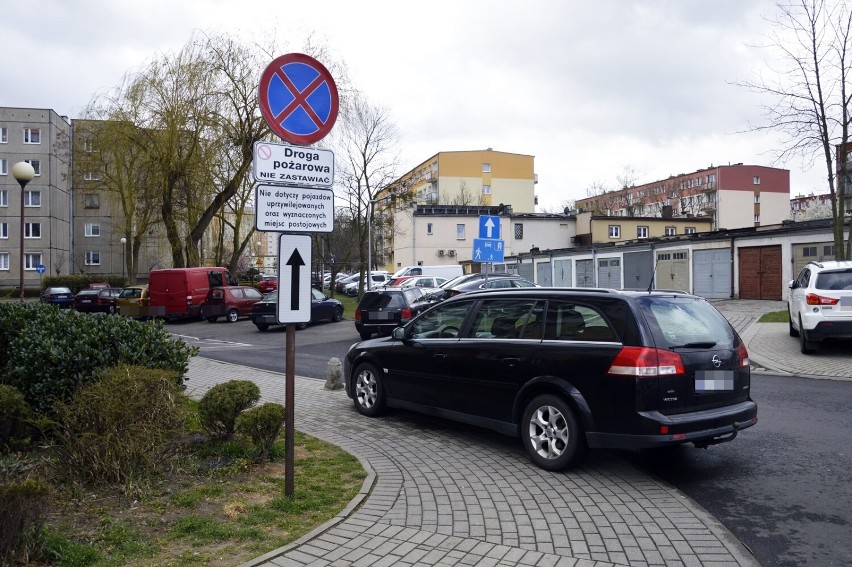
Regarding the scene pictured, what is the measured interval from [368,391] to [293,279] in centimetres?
368

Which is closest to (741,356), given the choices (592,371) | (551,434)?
(592,371)

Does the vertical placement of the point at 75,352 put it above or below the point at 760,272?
below

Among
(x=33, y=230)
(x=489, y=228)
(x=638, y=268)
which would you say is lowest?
(x=638, y=268)

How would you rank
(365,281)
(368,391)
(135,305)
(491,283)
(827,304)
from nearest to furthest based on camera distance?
(368,391)
(827,304)
(491,283)
(135,305)
(365,281)

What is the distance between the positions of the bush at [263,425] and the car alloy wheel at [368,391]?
2362mm

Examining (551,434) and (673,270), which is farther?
(673,270)

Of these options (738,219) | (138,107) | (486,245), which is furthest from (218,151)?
(738,219)

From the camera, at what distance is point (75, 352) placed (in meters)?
5.98

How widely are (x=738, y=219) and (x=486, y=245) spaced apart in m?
77.1

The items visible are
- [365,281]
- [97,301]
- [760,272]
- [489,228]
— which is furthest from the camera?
[365,281]

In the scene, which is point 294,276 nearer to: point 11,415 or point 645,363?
point 645,363

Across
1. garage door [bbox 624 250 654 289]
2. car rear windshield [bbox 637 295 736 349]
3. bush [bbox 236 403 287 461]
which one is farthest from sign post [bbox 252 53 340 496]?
garage door [bbox 624 250 654 289]

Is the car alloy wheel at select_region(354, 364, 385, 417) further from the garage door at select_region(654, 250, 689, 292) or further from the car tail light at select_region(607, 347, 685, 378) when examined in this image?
the garage door at select_region(654, 250, 689, 292)

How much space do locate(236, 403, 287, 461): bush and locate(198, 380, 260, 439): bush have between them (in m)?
0.28
